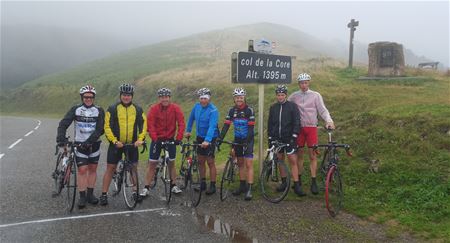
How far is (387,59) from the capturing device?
1894 cm

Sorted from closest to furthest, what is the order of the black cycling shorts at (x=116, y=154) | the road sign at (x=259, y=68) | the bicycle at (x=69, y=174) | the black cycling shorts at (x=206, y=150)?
1. the bicycle at (x=69, y=174)
2. the black cycling shorts at (x=116, y=154)
3. the black cycling shorts at (x=206, y=150)
4. the road sign at (x=259, y=68)

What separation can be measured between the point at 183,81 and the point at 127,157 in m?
24.4

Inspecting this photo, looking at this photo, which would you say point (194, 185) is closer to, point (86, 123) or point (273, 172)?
point (273, 172)

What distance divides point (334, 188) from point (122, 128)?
13.8 ft

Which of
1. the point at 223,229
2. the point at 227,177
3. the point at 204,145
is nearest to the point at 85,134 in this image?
the point at 204,145

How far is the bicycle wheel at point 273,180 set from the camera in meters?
7.91

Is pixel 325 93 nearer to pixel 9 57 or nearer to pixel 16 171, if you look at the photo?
pixel 16 171

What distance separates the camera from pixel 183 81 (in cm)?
3183

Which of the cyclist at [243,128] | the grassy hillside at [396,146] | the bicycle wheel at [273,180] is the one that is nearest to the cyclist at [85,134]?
the cyclist at [243,128]

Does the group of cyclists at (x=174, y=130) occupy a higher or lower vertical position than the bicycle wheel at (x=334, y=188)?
higher

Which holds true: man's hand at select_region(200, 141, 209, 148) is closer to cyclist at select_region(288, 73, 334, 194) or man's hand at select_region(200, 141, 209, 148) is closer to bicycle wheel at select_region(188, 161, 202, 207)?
bicycle wheel at select_region(188, 161, 202, 207)

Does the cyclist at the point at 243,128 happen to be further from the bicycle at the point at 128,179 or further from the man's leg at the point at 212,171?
the bicycle at the point at 128,179

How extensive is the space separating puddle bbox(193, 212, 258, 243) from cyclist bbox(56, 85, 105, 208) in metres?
2.20

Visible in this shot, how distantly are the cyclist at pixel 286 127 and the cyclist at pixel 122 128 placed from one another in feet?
8.88
